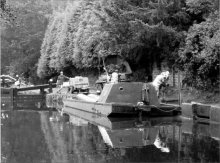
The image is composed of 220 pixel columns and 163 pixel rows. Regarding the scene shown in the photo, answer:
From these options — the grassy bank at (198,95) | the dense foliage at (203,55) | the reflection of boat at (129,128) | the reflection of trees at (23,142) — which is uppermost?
the dense foliage at (203,55)

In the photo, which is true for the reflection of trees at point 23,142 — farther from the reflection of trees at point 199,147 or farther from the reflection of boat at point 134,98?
→ the reflection of trees at point 199,147

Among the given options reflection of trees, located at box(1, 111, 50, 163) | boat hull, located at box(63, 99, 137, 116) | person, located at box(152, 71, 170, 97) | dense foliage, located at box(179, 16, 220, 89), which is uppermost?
dense foliage, located at box(179, 16, 220, 89)

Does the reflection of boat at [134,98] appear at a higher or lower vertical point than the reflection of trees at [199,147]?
higher

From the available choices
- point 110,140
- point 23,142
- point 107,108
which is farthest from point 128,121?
point 23,142

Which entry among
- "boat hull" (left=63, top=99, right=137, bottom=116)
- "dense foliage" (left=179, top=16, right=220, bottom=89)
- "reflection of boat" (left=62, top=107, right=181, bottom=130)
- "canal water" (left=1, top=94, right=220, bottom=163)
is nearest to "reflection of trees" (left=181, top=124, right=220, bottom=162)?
"canal water" (left=1, top=94, right=220, bottom=163)

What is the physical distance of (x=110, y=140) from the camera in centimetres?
1354

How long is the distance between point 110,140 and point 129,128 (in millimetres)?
2670

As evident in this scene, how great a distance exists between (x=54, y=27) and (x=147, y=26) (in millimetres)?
24562

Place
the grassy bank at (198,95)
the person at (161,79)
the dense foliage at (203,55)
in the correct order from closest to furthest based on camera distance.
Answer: the dense foliage at (203,55) → the grassy bank at (198,95) → the person at (161,79)

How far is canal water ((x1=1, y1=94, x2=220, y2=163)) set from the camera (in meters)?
10.8

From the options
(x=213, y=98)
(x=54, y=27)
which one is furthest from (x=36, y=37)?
(x=213, y=98)

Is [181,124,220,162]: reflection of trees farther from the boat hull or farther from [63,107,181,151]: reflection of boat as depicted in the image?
the boat hull

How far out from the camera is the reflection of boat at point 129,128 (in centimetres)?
1312

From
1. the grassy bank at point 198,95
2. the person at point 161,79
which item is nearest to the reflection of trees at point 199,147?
the grassy bank at point 198,95
